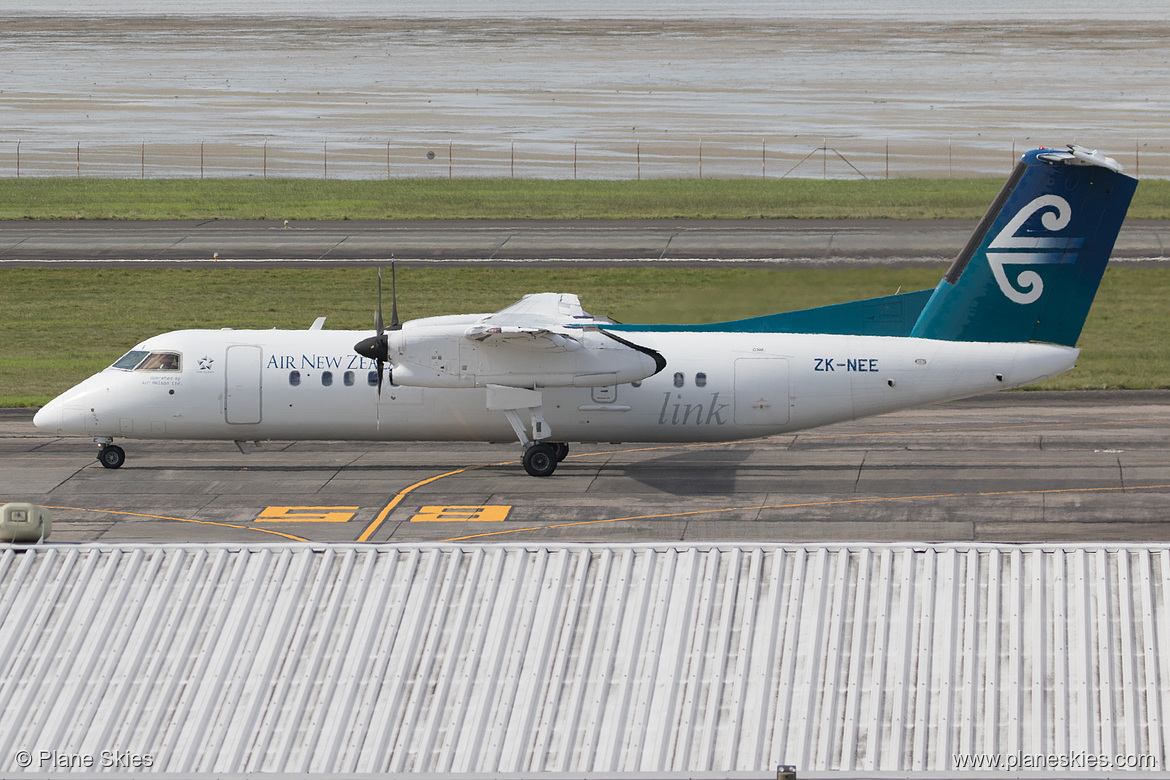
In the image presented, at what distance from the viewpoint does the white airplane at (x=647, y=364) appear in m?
31.5

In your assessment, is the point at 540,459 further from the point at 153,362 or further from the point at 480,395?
the point at 153,362

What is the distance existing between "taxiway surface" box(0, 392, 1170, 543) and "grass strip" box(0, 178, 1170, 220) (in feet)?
113

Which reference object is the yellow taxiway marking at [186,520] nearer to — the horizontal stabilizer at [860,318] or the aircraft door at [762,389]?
the aircraft door at [762,389]

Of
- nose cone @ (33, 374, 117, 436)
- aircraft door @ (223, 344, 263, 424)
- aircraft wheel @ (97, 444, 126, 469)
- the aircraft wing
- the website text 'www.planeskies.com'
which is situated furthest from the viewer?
aircraft wheel @ (97, 444, 126, 469)

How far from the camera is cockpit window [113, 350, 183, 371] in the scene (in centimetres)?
3319

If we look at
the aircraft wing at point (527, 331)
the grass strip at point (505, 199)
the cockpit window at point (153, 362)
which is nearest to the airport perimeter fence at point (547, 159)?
the grass strip at point (505, 199)

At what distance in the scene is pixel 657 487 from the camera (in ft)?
105

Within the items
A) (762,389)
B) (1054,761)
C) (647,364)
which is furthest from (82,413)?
(1054,761)

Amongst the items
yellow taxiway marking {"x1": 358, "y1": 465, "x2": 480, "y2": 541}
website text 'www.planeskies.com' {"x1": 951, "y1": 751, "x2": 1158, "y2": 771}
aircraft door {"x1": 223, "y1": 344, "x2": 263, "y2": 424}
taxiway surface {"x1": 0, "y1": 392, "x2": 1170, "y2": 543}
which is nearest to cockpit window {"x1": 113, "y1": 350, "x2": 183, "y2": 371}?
aircraft door {"x1": 223, "y1": 344, "x2": 263, "y2": 424}

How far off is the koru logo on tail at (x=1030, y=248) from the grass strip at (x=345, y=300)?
6356 mm

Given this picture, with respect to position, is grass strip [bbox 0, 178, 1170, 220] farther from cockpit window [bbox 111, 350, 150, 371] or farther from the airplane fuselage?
the airplane fuselage

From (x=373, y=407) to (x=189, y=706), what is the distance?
2102 cm

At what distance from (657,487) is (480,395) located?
4532 mm

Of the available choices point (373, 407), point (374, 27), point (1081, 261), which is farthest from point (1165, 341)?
point (374, 27)
